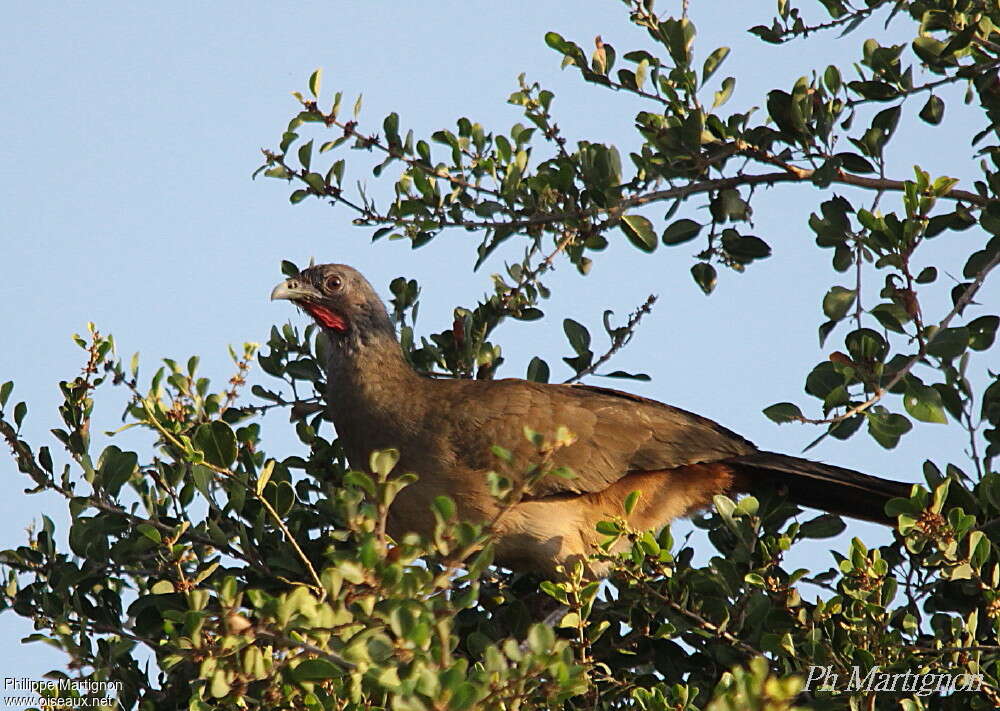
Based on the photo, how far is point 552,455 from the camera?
16.4ft

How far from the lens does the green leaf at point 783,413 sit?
3369mm

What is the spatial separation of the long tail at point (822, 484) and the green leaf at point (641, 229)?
4.37 ft

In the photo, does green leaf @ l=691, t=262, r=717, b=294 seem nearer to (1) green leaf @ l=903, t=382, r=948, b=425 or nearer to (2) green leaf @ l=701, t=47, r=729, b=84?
(2) green leaf @ l=701, t=47, r=729, b=84

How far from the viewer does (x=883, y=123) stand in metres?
4.20

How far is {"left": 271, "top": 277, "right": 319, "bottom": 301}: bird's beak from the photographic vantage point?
18.9 feet

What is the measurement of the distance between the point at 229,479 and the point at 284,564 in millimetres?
344

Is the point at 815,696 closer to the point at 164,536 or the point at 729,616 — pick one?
the point at 729,616

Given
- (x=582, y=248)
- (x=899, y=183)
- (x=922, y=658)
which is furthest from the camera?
(x=582, y=248)

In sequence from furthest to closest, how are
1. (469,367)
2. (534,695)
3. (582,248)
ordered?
(469,367) → (582,248) → (534,695)

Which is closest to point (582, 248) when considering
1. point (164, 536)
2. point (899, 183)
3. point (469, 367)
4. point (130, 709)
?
point (469, 367)

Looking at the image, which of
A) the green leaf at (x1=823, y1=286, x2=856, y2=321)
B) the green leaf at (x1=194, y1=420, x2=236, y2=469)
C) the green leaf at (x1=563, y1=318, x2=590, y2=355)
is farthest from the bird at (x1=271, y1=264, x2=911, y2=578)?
the green leaf at (x1=823, y1=286, x2=856, y2=321)

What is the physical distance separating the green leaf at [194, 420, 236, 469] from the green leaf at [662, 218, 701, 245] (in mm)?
1873

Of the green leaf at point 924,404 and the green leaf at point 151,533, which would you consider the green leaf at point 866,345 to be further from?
the green leaf at point 151,533

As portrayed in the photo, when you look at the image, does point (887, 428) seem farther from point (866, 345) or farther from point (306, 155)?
point (306, 155)
